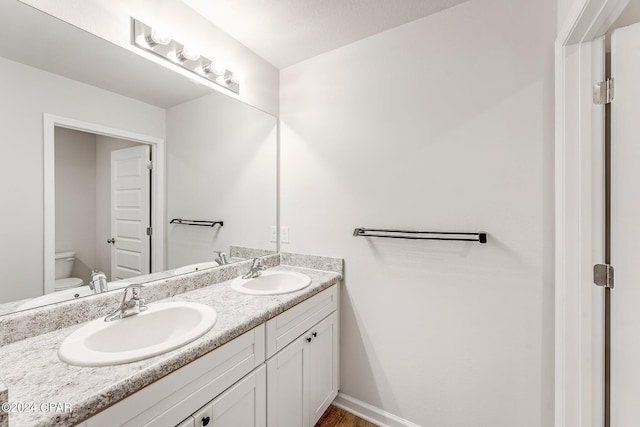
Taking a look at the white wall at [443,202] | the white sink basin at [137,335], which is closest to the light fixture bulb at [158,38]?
the white wall at [443,202]

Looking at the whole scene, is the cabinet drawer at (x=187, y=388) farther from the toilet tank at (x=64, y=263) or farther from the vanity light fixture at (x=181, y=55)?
the vanity light fixture at (x=181, y=55)

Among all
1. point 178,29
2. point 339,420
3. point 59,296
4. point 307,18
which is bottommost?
point 339,420

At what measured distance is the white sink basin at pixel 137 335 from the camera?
0.80 meters

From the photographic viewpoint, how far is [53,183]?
3.43ft

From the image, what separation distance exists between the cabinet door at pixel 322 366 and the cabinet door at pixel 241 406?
36cm

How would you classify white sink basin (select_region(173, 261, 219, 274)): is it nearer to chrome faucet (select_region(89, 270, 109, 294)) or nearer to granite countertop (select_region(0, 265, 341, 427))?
chrome faucet (select_region(89, 270, 109, 294))

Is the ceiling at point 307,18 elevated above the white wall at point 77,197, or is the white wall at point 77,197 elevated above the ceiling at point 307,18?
the ceiling at point 307,18

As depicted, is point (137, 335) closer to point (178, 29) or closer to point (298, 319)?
point (298, 319)

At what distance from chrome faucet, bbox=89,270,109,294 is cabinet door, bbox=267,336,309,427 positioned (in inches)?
30.2

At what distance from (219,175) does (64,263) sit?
86cm

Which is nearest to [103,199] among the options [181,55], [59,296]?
[59,296]
